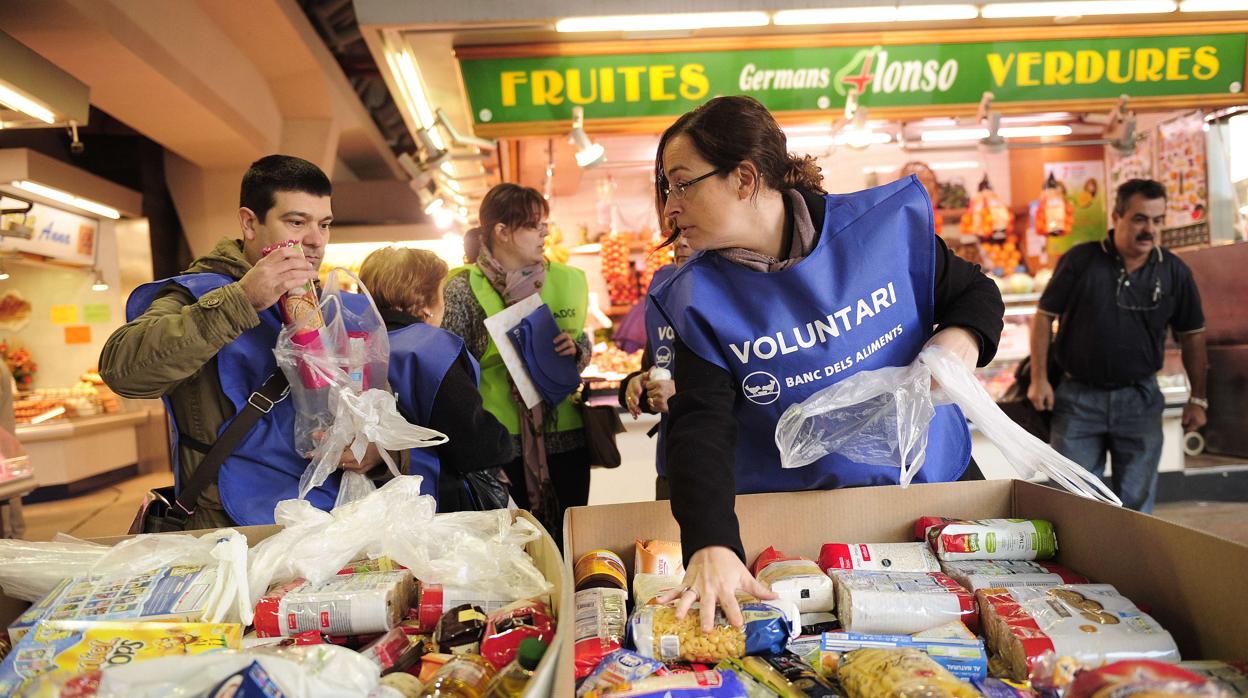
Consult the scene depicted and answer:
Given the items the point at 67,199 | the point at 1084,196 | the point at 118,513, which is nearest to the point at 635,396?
the point at 118,513

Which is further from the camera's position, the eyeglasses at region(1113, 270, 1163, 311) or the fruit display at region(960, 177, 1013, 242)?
the fruit display at region(960, 177, 1013, 242)

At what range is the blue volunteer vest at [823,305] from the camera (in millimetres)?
1368

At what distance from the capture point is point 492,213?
9.00 ft

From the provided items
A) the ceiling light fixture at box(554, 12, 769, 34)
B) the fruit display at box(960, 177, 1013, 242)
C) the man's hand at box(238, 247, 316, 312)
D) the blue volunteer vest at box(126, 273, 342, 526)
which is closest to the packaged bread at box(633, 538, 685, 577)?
the blue volunteer vest at box(126, 273, 342, 526)

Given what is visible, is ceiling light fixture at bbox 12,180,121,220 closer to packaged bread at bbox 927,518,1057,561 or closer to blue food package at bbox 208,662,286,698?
blue food package at bbox 208,662,286,698

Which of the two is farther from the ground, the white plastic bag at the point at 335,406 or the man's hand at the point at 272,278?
the man's hand at the point at 272,278

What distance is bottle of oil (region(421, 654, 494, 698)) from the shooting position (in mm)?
901

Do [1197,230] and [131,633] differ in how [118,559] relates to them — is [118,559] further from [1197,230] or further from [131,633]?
[1197,230]

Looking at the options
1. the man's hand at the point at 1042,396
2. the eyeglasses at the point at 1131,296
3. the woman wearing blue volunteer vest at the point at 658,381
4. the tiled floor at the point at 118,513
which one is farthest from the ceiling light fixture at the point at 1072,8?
the woman wearing blue volunteer vest at the point at 658,381

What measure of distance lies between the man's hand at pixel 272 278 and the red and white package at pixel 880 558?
1.15m

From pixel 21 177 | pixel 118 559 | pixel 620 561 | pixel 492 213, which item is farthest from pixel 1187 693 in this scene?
pixel 21 177

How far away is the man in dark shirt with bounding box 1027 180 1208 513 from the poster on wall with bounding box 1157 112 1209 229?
7.58 ft

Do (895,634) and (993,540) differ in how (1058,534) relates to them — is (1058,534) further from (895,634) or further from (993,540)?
(895,634)

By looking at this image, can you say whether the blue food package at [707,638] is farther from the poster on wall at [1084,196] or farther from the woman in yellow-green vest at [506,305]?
the poster on wall at [1084,196]
